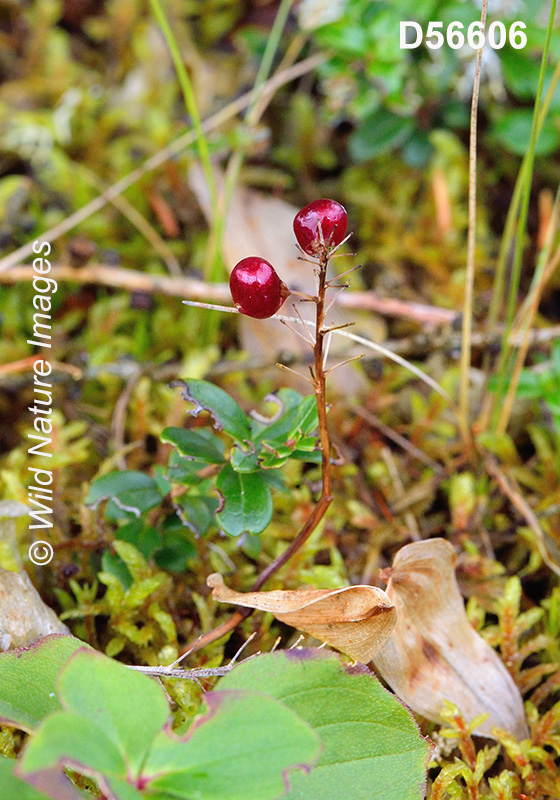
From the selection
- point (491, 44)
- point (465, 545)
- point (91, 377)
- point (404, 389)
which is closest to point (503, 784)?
point (465, 545)

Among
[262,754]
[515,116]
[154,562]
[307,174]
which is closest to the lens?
[262,754]

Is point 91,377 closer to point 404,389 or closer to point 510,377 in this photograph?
point 404,389

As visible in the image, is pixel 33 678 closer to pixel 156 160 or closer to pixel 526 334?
pixel 526 334

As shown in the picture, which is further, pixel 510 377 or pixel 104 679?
pixel 510 377

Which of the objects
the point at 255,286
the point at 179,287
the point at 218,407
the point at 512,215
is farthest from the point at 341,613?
the point at 179,287

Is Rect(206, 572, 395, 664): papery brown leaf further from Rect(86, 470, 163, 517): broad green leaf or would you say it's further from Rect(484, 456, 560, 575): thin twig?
Rect(484, 456, 560, 575): thin twig

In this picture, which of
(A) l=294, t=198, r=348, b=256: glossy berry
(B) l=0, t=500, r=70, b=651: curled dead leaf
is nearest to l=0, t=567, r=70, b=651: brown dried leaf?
(B) l=0, t=500, r=70, b=651: curled dead leaf

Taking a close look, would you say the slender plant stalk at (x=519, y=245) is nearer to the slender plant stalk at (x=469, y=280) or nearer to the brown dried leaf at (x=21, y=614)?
the slender plant stalk at (x=469, y=280)
